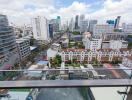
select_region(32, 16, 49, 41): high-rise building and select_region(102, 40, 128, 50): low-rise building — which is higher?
select_region(32, 16, 49, 41): high-rise building

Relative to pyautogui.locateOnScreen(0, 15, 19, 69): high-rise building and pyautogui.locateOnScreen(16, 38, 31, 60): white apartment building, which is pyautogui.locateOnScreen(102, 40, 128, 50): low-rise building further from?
pyautogui.locateOnScreen(0, 15, 19, 69): high-rise building

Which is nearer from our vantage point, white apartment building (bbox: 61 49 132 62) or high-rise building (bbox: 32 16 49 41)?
white apartment building (bbox: 61 49 132 62)

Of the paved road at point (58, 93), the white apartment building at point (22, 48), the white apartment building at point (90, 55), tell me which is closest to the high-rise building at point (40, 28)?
the white apartment building at point (22, 48)

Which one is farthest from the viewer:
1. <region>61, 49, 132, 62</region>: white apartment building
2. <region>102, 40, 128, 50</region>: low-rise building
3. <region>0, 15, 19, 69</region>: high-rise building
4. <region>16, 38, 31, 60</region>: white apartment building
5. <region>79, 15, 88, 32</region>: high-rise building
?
<region>79, 15, 88, 32</region>: high-rise building

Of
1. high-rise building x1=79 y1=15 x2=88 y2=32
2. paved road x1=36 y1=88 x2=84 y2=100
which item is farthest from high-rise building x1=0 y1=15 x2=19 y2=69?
high-rise building x1=79 y1=15 x2=88 y2=32

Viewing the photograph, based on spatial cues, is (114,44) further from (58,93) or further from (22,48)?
(58,93)

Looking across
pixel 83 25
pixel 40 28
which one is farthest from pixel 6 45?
pixel 83 25

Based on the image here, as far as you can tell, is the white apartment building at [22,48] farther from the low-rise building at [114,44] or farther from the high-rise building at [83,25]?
the high-rise building at [83,25]

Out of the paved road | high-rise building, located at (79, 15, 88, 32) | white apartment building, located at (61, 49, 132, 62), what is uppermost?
high-rise building, located at (79, 15, 88, 32)
